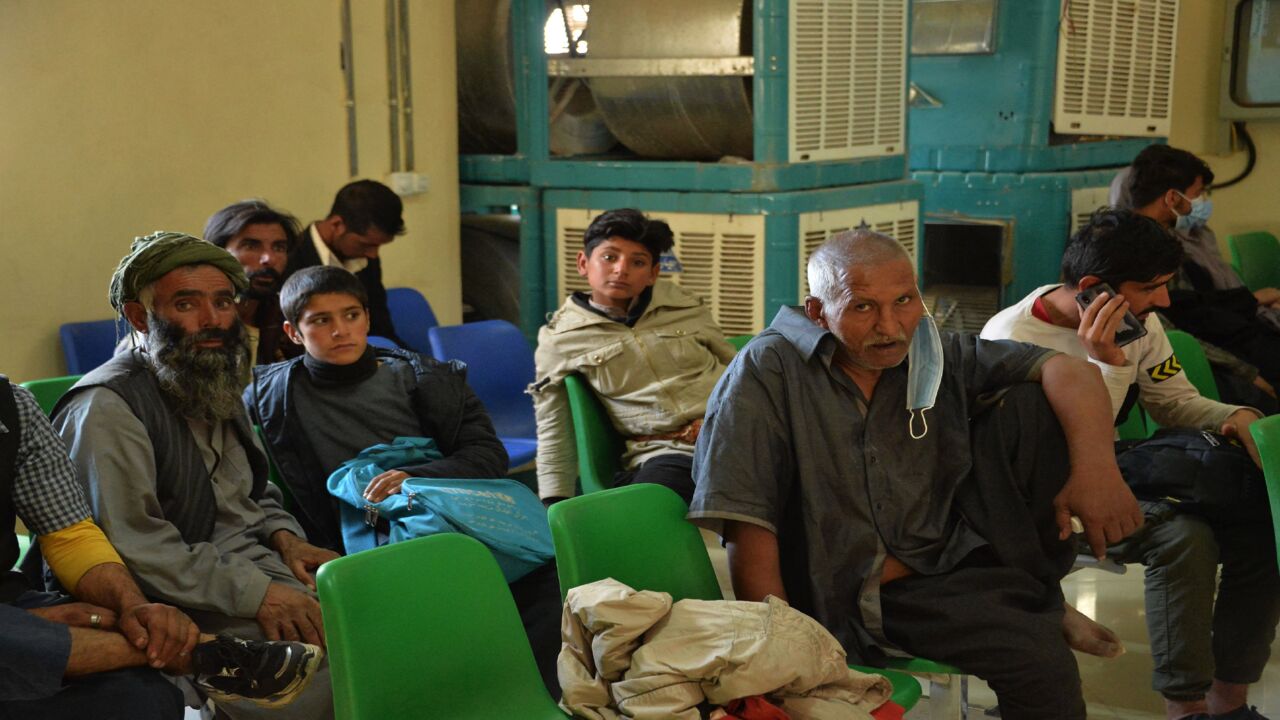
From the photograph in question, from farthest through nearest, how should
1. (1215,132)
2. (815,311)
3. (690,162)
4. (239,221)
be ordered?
(1215,132) → (690,162) → (239,221) → (815,311)

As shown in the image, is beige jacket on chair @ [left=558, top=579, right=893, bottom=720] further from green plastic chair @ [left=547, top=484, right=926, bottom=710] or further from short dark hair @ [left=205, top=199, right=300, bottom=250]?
short dark hair @ [left=205, top=199, right=300, bottom=250]

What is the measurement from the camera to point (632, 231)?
3.90 meters

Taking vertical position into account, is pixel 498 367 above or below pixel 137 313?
below

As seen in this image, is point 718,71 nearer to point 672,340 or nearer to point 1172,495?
point 672,340

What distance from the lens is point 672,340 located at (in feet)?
12.8

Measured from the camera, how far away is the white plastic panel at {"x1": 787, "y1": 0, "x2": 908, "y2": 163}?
16.8ft

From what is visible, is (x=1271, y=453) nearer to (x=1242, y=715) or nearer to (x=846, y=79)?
(x=1242, y=715)

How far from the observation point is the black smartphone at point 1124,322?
127 inches

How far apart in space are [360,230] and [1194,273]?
3.28m

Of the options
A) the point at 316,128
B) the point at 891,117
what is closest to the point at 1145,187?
the point at 891,117

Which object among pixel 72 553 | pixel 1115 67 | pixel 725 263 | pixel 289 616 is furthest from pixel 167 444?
pixel 1115 67

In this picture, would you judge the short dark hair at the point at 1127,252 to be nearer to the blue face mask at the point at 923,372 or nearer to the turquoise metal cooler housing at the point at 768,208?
the blue face mask at the point at 923,372

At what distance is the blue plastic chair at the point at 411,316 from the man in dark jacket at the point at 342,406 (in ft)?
5.73

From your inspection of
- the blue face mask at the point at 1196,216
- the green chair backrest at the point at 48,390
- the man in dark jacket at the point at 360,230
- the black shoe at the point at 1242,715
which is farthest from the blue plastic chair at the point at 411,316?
the black shoe at the point at 1242,715
